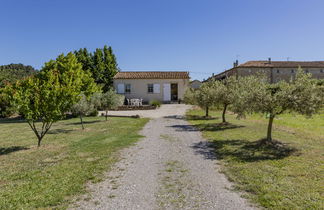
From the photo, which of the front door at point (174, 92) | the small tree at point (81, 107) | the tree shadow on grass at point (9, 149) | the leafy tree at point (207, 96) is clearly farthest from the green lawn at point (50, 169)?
the front door at point (174, 92)

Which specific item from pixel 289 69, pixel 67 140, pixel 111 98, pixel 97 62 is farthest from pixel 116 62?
pixel 289 69

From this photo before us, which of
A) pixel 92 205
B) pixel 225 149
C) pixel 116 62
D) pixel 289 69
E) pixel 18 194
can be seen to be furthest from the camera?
pixel 289 69

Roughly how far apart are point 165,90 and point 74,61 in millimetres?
11969

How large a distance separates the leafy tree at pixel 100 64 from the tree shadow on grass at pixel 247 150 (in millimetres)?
25076

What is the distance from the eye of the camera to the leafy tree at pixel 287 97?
263 inches

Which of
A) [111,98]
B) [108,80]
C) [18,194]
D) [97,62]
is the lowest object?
[18,194]

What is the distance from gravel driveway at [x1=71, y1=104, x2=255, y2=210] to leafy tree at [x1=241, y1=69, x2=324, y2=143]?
2.68m

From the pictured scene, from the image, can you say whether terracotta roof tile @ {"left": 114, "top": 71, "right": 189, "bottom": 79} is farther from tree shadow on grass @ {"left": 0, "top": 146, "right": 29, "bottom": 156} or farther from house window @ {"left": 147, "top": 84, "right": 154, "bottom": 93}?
tree shadow on grass @ {"left": 0, "top": 146, "right": 29, "bottom": 156}

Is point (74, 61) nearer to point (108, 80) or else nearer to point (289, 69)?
point (108, 80)

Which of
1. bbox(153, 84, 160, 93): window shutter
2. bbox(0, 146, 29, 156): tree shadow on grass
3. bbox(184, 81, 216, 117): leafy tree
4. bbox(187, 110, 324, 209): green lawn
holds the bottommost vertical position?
bbox(0, 146, 29, 156): tree shadow on grass

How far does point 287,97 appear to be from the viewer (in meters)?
6.83

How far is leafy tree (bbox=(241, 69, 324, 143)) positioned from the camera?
668 centimetres

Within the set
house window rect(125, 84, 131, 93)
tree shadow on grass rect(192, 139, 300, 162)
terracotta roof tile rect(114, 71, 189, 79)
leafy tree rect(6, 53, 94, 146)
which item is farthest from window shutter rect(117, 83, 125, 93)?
tree shadow on grass rect(192, 139, 300, 162)

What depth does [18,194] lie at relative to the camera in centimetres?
405
